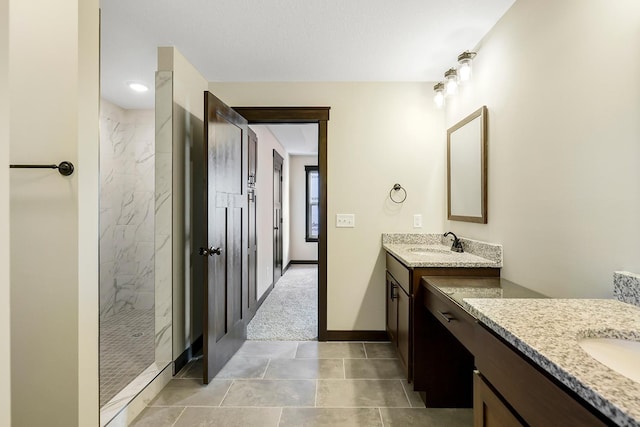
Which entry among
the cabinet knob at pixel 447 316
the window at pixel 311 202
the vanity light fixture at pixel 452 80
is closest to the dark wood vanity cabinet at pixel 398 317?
the cabinet knob at pixel 447 316

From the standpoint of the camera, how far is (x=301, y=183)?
6.96 metres

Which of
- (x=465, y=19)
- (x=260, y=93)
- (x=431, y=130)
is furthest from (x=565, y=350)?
(x=260, y=93)

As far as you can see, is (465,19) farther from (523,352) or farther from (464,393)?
(464,393)

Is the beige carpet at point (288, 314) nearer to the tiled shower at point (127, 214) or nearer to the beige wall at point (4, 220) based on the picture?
the tiled shower at point (127, 214)

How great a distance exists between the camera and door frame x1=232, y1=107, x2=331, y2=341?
2861 mm

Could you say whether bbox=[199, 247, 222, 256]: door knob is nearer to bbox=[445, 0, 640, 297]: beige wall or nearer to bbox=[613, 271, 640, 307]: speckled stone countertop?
bbox=[445, 0, 640, 297]: beige wall

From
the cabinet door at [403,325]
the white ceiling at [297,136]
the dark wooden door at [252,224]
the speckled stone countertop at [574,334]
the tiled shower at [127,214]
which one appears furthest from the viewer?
the white ceiling at [297,136]

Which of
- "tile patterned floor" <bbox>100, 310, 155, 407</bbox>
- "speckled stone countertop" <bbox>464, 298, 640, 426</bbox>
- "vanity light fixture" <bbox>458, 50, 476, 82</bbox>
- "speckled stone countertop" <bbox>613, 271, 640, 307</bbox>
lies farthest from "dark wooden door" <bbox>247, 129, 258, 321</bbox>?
"speckled stone countertop" <bbox>613, 271, 640, 307</bbox>

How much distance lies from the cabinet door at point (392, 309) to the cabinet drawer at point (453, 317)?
21.5 inches

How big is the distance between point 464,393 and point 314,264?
203 inches

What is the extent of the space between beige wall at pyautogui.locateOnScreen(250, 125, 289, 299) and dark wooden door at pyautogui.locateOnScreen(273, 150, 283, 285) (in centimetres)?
26

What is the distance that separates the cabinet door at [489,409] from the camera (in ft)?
2.85

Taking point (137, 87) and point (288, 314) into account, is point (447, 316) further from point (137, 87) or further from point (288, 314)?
point (137, 87)

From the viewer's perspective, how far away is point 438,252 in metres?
2.44
